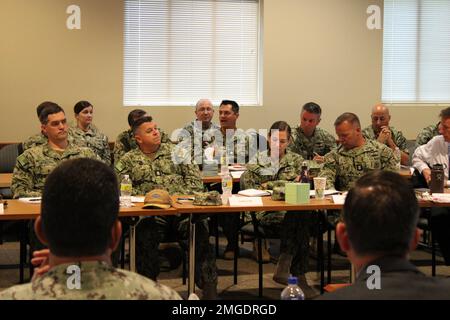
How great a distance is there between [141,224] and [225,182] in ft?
2.13

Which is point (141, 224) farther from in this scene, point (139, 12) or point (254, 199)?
point (139, 12)

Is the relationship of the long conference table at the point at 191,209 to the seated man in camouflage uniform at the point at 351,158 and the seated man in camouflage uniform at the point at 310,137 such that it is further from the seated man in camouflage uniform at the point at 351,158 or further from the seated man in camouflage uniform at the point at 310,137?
the seated man in camouflage uniform at the point at 310,137

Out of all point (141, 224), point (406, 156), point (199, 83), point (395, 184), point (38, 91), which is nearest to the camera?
point (395, 184)

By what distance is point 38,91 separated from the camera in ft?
26.8

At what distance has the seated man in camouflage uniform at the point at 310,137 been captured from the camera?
751 cm

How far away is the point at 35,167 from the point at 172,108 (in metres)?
3.39

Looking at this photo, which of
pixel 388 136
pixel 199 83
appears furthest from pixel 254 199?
pixel 199 83

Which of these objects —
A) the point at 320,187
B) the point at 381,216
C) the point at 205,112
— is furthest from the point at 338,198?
the point at 205,112

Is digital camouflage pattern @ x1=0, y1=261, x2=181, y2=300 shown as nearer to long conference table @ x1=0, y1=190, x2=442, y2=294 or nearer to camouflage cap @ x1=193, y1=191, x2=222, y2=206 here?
long conference table @ x1=0, y1=190, x2=442, y2=294

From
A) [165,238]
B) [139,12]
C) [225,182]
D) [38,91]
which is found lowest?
[165,238]

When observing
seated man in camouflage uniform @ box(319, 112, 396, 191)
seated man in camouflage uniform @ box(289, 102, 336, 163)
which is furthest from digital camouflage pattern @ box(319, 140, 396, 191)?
seated man in camouflage uniform @ box(289, 102, 336, 163)

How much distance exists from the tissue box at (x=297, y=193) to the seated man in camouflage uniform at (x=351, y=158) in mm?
956

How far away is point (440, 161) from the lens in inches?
255

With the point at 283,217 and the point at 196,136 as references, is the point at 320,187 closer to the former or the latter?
the point at 283,217
